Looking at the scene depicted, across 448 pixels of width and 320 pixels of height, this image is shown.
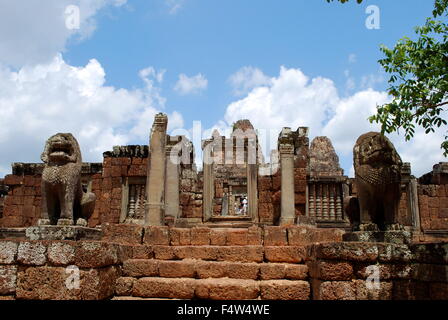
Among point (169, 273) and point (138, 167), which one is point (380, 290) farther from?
point (138, 167)

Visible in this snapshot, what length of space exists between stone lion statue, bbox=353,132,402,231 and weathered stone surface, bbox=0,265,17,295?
4367mm

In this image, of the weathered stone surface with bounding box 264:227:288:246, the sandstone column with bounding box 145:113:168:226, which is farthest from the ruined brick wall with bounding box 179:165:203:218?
the weathered stone surface with bounding box 264:227:288:246

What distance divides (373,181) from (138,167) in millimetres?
8121

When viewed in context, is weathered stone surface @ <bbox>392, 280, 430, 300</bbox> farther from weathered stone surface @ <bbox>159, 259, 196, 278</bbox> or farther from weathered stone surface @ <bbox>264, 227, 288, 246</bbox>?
weathered stone surface @ <bbox>264, 227, 288, 246</bbox>

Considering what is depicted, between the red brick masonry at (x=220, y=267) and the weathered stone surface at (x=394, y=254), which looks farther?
the weathered stone surface at (x=394, y=254)

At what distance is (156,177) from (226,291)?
3800 mm

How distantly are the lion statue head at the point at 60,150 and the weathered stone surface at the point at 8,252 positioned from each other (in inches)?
80.2

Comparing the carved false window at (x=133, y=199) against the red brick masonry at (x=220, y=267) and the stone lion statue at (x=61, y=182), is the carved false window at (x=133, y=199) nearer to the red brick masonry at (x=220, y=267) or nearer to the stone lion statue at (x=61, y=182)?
the red brick masonry at (x=220, y=267)

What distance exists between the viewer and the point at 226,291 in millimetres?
4656

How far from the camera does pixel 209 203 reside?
9969 mm

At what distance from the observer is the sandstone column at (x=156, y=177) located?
7.76 meters

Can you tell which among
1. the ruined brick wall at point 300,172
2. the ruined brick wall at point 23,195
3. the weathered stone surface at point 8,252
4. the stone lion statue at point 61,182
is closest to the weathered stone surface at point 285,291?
the weathered stone surface at point 8,252

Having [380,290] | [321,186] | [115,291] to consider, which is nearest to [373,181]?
[380,290]
